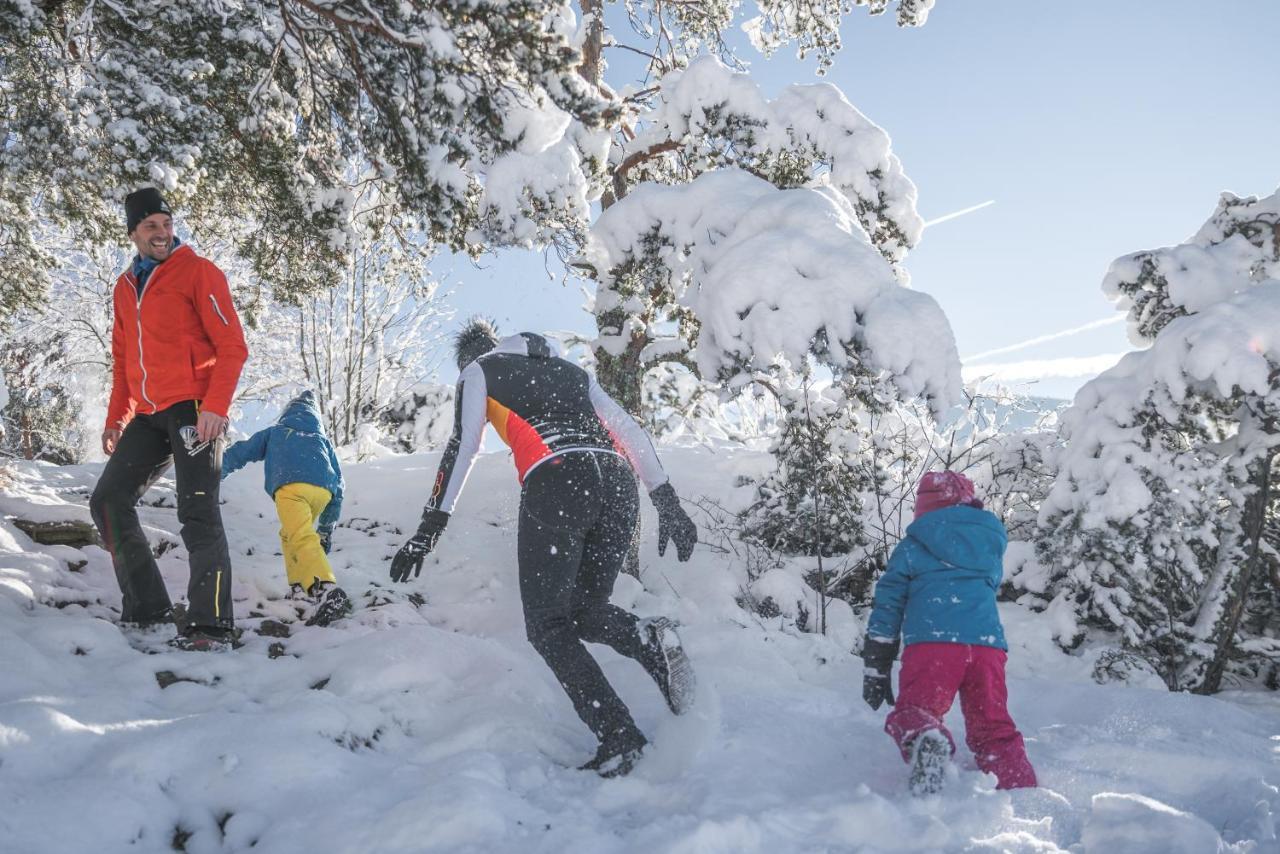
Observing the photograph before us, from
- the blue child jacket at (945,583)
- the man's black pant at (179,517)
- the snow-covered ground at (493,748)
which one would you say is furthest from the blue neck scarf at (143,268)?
the blue child jacket at (945,583)

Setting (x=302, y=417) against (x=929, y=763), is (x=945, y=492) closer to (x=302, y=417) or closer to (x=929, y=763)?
(x=929, y=763)

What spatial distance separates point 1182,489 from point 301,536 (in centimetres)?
558

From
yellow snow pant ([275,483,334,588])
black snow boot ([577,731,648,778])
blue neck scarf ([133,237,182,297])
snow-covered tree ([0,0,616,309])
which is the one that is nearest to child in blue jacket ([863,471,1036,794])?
black snow boot ([577,731,648,778])

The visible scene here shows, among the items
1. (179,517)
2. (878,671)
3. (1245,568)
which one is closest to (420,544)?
(179,517)

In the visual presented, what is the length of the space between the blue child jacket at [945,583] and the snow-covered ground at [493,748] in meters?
0.52

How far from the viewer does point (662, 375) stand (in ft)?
31.5

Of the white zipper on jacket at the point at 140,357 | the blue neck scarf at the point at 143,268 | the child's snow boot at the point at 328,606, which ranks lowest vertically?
the child's snow boot at the point at 328,606

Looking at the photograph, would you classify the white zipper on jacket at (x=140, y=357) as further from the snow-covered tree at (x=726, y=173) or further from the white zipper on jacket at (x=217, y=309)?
the snow-covered tree at (x=726, y=173)

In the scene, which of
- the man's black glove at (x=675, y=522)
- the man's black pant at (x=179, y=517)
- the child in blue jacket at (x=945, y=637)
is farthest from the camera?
the man's black pant at (x=179, y=517)

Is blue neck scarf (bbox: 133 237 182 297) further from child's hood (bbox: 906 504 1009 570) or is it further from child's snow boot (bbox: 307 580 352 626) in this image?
child's hood (bbox: 906 504 1009 570)

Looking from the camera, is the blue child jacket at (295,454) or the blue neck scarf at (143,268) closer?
the blue neck scarf at (143,268)

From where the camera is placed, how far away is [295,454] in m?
4.25

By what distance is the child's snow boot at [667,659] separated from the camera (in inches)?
104

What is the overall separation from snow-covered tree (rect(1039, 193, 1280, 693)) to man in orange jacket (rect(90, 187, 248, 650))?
208 inches
